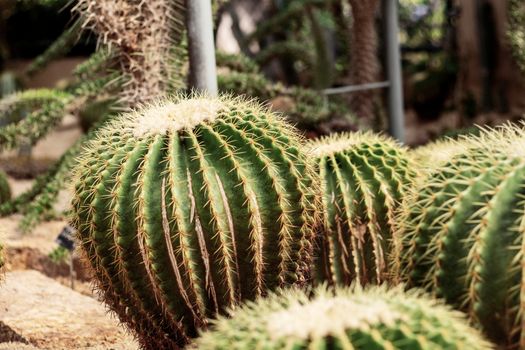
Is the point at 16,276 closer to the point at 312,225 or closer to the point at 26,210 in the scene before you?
the point at 26,210

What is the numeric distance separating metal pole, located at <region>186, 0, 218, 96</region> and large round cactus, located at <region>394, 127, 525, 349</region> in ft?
4.48

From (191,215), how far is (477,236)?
0.77 m

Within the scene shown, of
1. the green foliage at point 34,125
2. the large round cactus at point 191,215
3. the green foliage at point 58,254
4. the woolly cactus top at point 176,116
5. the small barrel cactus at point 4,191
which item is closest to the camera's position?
the large round cactus at point 191,215

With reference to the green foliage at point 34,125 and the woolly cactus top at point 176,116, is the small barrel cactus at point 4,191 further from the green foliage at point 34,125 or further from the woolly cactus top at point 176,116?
the woolly cactus top at point 176,116

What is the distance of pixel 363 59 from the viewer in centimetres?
632

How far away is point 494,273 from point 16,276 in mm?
2439

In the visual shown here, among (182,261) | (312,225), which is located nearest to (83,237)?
(182,261)

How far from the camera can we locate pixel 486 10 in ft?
25.5

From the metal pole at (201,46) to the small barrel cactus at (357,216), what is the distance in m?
0.74

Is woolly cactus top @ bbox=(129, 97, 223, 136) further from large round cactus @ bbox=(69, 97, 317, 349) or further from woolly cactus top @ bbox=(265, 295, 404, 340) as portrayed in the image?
woolly cactus top @ bbox=(265, 295, 404, 340)

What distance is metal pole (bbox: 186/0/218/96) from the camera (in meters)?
3.26

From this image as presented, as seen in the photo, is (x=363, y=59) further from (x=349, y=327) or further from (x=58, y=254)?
(x=349, y=327)

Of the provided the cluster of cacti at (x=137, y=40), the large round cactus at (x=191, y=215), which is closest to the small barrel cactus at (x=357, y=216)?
the large round cactus at (x=191, y=215)

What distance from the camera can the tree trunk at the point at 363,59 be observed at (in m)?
6.30
